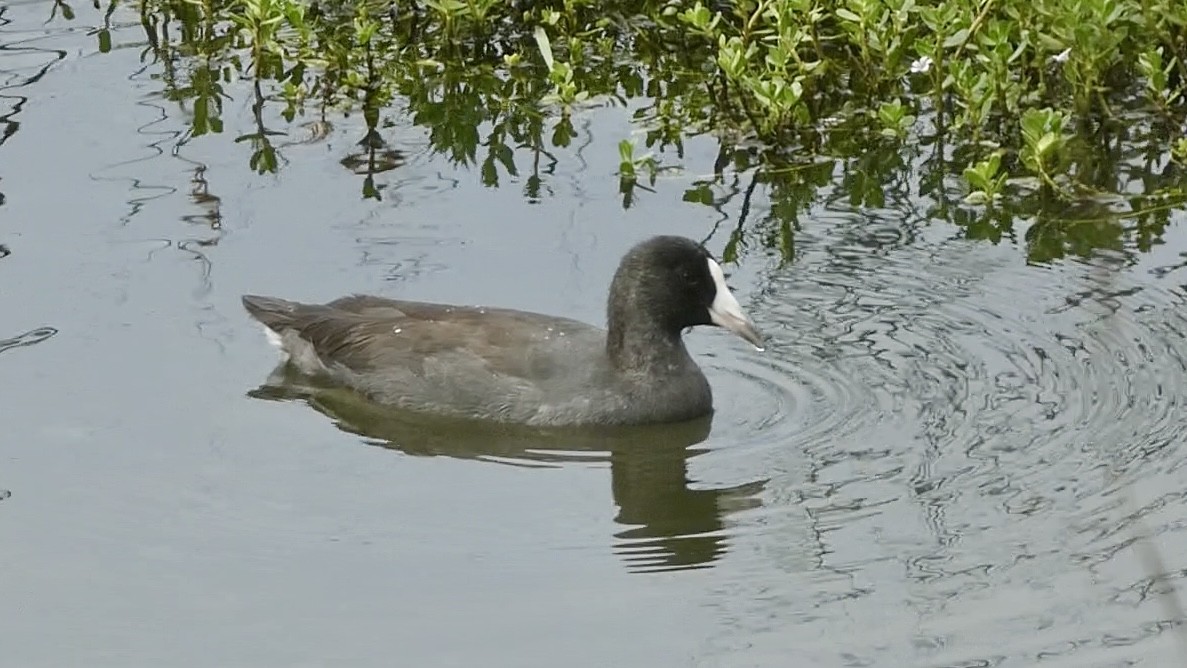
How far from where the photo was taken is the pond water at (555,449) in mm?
6102

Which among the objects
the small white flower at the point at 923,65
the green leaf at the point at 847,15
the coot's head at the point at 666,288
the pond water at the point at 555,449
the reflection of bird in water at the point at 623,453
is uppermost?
the green leaf at the point at 847,15

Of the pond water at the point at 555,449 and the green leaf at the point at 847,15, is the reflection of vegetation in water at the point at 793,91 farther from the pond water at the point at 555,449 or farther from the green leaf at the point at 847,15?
the pond water at the point at 555,449

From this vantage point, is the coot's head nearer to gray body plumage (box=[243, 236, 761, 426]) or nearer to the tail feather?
gray body plumage (box=[243, 236, 761, 426])

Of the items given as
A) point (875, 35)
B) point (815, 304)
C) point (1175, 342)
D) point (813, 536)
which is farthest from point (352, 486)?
point (875, 35)

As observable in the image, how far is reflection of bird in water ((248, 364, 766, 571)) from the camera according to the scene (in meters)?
Result: 6.83

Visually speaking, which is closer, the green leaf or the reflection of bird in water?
the reflection of bird in water

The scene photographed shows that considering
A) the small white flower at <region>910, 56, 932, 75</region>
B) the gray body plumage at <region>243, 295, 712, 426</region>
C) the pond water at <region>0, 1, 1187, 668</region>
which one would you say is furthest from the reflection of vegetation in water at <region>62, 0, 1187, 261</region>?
the gray body plumage at <region>243, 295, 712, 426</region>

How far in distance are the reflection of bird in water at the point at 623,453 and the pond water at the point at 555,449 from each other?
0.02 meters

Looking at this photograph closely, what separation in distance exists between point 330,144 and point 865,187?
233cm

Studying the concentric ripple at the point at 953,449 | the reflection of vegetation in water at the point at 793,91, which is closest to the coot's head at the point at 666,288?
the concentric ripple at the point at 953,449

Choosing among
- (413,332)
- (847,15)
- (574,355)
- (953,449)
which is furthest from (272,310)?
(847,15)

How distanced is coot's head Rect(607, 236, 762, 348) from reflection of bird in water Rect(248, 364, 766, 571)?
1.25ft

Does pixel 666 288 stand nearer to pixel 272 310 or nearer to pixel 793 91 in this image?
pixel 272 310

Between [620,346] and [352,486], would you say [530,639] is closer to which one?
[352,486]
